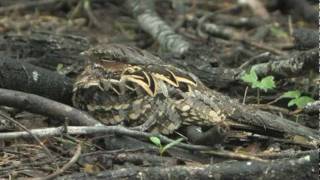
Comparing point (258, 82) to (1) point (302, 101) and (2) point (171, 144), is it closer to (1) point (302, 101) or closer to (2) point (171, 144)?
(1) point (302, 101)

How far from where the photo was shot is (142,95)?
320 centimetres

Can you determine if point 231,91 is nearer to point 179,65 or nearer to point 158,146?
point 179,65

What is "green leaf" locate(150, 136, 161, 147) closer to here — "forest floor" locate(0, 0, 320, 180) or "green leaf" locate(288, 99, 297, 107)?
"forest floor" locate(0, 0, 320, 180)

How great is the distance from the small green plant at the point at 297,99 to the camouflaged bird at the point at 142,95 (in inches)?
25.2

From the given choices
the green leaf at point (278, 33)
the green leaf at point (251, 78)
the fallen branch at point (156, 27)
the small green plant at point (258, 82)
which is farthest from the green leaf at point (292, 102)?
the green leaf at point (278, 33)

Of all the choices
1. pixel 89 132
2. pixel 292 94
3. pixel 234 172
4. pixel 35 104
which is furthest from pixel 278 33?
pixel 234 172

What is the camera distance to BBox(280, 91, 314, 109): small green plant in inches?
143

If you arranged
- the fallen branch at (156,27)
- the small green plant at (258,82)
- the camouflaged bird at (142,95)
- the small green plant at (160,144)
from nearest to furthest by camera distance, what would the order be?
1. the small green plant at (160,144)
2. the camouflaged bird at (142,95)
3. the small green plant at (258,82)
4. the fallen branch at (156,27)

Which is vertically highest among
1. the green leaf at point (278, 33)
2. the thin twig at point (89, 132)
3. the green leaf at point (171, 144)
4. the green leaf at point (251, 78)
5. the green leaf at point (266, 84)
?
the green leaf at point (278, 33)

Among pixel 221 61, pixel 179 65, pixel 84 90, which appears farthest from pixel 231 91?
pixel 84 90

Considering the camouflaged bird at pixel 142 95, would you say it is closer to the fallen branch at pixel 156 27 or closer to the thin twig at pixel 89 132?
the thin twig at pixel 89 132

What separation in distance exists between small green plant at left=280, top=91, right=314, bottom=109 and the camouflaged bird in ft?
2.10

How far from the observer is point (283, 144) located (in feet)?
10.2

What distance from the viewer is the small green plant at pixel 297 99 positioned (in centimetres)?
364
